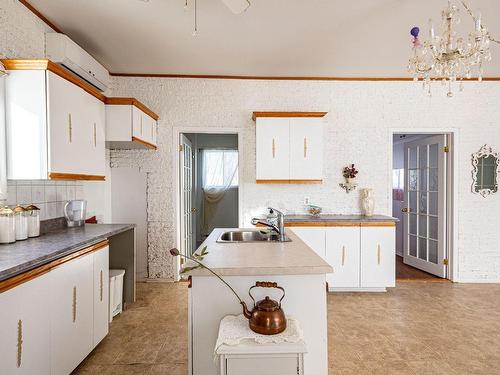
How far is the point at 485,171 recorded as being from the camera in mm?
4211

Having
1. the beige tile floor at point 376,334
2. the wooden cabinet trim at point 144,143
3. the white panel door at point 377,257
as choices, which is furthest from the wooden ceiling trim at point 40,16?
the white panel door at point 377,257

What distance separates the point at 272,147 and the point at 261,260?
2329mm

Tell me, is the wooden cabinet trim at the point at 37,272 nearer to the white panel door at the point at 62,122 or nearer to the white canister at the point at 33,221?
the white canister at the point at 33,221

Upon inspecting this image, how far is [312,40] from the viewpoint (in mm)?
3143

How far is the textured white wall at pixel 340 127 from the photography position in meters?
4.13

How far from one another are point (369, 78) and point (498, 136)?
2.04 m

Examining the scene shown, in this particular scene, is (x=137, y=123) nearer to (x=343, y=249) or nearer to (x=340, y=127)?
(x=340, y=127)

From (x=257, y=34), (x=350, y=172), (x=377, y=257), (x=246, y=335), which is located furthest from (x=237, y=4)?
(x=377, y=257)

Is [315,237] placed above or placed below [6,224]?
below

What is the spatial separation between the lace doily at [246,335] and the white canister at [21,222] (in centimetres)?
165

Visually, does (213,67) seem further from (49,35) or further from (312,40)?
(49,35)

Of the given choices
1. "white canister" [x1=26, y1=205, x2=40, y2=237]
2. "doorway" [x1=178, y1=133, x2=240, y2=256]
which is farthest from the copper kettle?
"doorway" [x1=178, y1=133, x2=240, y2=256]

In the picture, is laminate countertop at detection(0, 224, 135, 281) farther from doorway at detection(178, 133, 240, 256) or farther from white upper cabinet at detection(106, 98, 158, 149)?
doorway at detection(178, 133, 240, 256)

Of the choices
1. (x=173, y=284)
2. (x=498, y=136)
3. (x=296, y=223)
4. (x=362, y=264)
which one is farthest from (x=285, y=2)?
(x=498, y=136)
